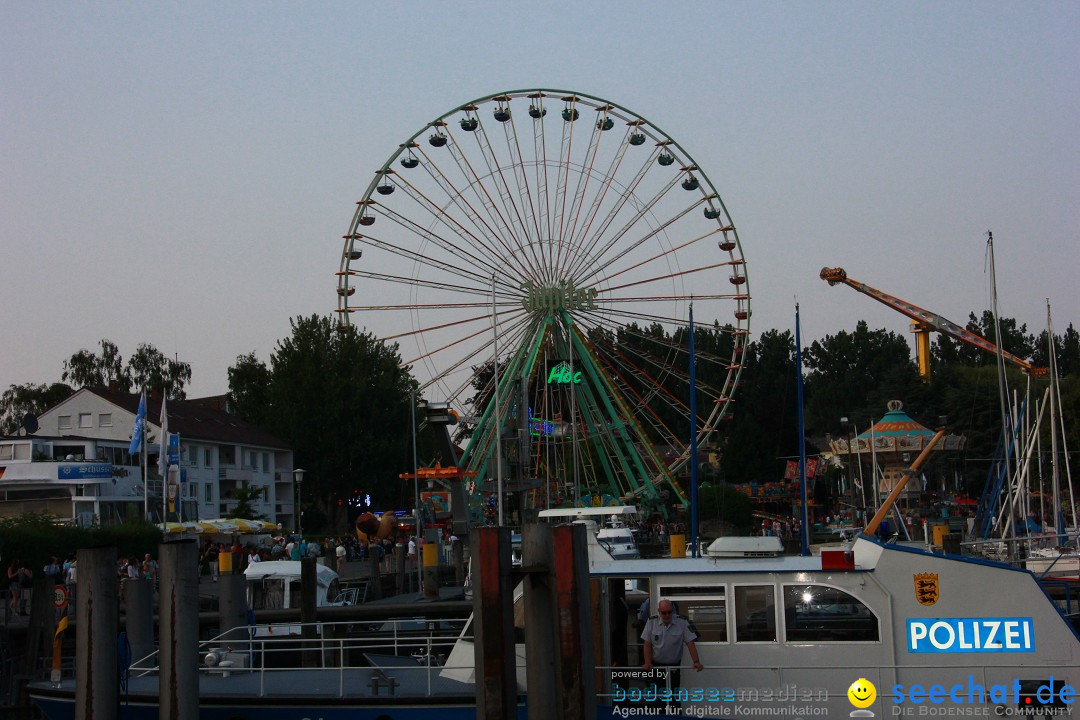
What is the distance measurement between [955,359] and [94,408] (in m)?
96.9

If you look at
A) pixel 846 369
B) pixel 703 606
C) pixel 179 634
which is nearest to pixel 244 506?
pixel 179 634

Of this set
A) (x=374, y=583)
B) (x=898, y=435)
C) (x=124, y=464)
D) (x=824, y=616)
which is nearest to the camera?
(x=824, y=616)

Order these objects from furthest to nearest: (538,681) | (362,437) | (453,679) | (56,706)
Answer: (362,437)
(56,706)
(453,679)
(538,681)

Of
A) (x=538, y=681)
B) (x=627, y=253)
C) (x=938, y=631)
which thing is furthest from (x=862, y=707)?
(x=627, y=253)

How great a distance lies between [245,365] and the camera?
101 m

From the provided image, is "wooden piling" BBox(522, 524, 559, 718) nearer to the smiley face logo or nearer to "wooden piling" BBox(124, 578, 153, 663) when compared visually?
the smiley face logo

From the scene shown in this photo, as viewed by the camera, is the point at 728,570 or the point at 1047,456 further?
the point at 1047,456

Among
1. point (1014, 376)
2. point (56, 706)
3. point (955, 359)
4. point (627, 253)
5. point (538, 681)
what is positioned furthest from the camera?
point (955, 359)

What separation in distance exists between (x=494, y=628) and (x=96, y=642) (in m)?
5.00

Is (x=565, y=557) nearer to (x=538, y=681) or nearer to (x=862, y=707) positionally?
(x=538, y=681)

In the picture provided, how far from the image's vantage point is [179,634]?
1400 centimetres

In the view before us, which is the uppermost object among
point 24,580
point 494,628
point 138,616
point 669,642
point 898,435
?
point 898,435

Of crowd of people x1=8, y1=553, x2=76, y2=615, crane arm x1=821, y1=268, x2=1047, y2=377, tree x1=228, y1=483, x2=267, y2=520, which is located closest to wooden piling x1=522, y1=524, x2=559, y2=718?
crowd of people x1=8, y1=553, x2=76, y2=615

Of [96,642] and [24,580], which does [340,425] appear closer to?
[24,580]
